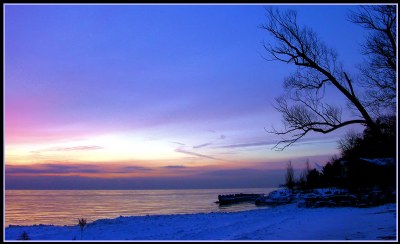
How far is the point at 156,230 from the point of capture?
19.8 m

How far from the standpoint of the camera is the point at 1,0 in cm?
847

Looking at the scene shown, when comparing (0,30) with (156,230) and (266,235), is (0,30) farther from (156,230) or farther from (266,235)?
(156,230)

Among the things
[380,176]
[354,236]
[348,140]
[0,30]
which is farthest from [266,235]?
[348,140]

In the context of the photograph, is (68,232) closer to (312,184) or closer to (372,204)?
(372,204)

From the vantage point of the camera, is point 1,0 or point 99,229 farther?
point 99,229

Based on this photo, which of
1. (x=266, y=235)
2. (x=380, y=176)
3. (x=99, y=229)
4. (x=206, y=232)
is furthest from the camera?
(x=380, y=176)

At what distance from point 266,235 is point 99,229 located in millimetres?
9823

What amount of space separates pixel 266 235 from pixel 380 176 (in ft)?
81.2

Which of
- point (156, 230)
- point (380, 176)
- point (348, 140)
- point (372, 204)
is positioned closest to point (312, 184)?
point (348, 140)

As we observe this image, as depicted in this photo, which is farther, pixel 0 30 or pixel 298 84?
pixel 298 84

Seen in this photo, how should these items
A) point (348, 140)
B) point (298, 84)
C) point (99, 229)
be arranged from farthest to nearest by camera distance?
point (348, 140), point (99, 229), point (298, 84)

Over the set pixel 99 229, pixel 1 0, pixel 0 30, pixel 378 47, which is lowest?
pixel 99 229

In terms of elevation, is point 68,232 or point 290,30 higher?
point 290,30

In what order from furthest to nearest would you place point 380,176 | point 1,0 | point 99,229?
point 380,176
point 99,229
point 1,0
